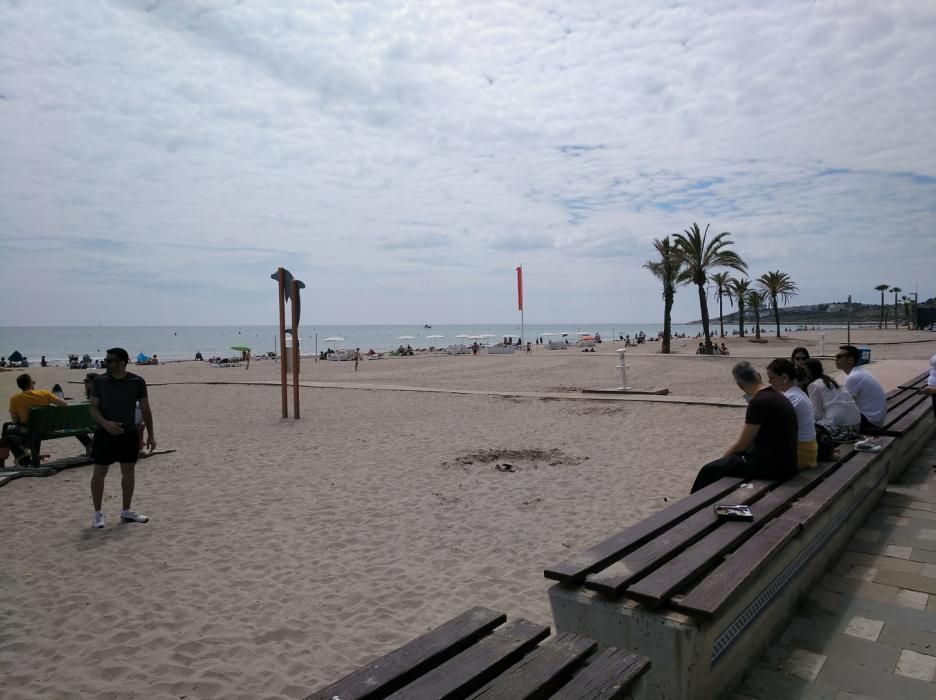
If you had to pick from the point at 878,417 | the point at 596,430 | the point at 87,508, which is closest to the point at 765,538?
the point at 878,417

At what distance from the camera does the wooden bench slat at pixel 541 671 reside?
79.6 inches

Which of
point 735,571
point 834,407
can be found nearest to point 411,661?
point 735,571

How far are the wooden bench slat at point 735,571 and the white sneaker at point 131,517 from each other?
16.9ft

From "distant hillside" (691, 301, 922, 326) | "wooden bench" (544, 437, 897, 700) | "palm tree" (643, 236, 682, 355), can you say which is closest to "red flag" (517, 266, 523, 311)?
"palm tree" (643, 236, 682, 355)

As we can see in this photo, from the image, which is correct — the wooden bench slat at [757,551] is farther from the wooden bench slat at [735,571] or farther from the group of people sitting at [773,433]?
the group of people sitting at [773,433]

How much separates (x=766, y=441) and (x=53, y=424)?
858cm

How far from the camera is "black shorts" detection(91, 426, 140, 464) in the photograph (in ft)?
18.1

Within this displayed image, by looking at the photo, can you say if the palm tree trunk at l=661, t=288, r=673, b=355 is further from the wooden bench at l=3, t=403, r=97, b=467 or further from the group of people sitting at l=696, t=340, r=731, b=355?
the wooden bench at l=3, t=403, r=97, b=467

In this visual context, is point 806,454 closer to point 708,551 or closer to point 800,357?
point 708,551

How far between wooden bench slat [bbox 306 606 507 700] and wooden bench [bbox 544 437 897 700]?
42 centimetres

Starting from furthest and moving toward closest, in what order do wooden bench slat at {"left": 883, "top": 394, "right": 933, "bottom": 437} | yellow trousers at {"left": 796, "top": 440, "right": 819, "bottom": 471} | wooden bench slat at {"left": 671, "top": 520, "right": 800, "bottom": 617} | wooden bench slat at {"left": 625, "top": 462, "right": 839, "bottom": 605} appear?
wooden bench slat at {"left": 883, "top": 394, "right": 933, "bottom": 437} < yellow trousers at {"left": 796, "top": 440, "right": 819, "bottom": 471} < wooden bench slat at {"left": 625, "top": 462, "right": 839, "bottom": 605} < wooden bench slat at {"left": 671, "top": 520, "right": 800, "bottom": 617}

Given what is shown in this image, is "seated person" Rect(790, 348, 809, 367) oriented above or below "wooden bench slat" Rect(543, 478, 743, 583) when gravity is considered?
above

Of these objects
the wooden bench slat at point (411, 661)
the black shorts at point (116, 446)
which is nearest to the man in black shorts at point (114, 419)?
the black shorts at point (116, 446)

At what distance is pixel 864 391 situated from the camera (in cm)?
640
